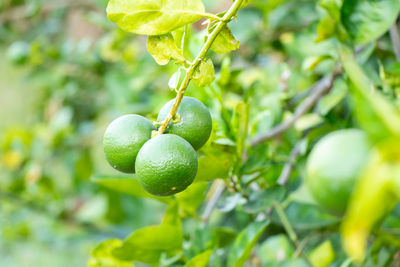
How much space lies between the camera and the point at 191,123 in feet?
1.94

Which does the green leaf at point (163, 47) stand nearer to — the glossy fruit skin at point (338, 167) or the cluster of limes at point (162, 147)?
the cluster of limes at point (162, 147)

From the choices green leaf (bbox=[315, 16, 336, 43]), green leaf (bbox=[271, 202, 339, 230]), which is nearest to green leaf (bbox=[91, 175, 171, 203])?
green leaf (bbox=[271, 202, 339, 230])

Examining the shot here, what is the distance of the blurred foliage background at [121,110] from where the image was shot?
903 millimetres

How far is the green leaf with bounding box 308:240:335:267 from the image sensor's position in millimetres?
896

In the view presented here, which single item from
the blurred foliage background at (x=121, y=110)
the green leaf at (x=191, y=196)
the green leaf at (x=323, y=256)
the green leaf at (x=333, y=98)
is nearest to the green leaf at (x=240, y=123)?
the blurred foliage background at (x=121, y=110)

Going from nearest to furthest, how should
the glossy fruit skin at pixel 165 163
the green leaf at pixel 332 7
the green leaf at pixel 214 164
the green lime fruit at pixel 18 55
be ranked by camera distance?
the glossy fruit skin at pixel 165 163
the green leaf at pixel 214 164
the green leaf at pixel 332 7
the green lime fruit at pixel 18 55

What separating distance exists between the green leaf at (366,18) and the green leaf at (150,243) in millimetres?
553

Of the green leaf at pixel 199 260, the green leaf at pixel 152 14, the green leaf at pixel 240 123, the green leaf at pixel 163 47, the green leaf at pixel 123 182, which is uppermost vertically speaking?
the green leaf at pixel 152 14

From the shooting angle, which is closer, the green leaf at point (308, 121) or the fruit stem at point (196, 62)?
the fruit stem at point (196, 62)

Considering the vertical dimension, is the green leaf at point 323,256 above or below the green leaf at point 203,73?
below

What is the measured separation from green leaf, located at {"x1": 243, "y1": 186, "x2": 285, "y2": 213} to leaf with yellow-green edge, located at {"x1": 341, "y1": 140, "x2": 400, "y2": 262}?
0.44 metres

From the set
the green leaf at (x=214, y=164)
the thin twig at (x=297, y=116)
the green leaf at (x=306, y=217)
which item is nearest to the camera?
the green leaf at (x=214, y=164)

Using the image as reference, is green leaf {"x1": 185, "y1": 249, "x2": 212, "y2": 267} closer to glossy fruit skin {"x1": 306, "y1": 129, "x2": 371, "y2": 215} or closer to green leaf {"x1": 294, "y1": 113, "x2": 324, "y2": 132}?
glossy fruit skin {"x1": 306, "y1": 129, "x2": 371, "y2": 215}

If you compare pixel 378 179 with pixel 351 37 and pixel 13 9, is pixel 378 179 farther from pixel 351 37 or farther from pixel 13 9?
pixel 13 9
